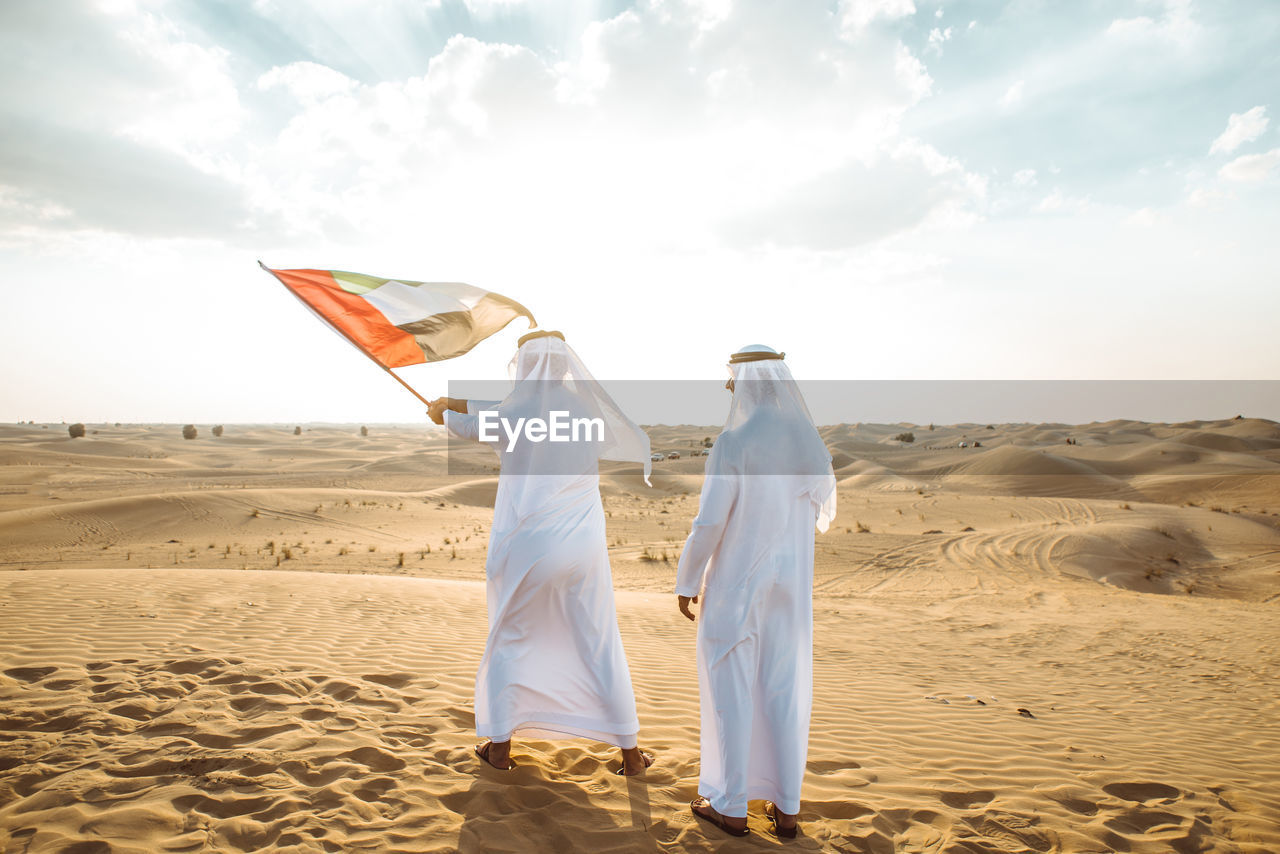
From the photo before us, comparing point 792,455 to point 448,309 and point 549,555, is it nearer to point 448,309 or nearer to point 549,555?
point 549,555

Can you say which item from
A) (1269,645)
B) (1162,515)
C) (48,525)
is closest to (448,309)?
(1269,645)

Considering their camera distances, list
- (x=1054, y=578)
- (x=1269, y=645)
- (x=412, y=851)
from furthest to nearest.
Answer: (x=1054, y=578), (x=1269, y=645), (x=412, y=851)

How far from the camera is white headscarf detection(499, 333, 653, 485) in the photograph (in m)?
4.13

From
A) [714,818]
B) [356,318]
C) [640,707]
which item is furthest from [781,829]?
[356,318]

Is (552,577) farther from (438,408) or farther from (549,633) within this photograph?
(438,408)

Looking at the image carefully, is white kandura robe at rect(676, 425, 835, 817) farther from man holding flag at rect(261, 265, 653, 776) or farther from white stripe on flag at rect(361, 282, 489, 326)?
white stripe on flag at rect(361, 282, 489, 326)

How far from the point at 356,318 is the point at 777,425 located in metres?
3.50

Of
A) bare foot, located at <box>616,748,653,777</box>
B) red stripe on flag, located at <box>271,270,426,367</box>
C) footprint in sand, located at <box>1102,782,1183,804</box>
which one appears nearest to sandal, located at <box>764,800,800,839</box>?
bare foot, located at <box>616,748,653,777</box>

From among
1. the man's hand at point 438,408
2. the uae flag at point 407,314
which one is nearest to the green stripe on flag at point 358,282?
the uae flag at point 407,314

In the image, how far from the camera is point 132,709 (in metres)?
4.39

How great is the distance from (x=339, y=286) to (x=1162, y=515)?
76.2 feet

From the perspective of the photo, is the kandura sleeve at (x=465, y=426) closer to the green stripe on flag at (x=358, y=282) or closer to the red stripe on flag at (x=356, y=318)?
the red stripe on flag at (x=356, y=318)

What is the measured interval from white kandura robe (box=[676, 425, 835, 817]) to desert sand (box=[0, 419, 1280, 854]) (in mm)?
428

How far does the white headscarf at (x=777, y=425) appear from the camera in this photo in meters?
3.59
